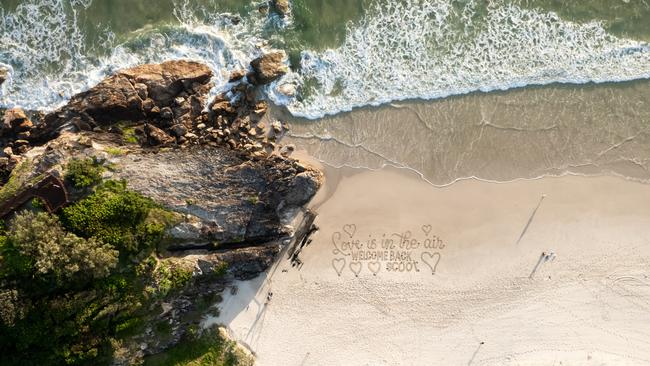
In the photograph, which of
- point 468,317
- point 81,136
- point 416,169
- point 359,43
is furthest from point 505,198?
point 81,136

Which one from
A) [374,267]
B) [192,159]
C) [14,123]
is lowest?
[14,123]

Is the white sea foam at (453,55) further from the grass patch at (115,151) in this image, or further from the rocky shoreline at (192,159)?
the grass patch at (115,151)

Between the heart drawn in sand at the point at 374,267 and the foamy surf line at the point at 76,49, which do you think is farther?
the foamy surf line at the point at 76,49

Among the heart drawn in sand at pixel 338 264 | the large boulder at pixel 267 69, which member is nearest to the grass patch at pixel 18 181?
the large boulder at pixel 267 69

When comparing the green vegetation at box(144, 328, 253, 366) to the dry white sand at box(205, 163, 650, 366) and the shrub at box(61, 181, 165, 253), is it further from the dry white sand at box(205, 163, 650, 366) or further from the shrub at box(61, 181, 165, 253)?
the shrub at box(61, 181, 165, 253)

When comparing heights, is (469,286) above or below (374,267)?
above

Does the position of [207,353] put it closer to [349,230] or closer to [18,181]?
[349,230]

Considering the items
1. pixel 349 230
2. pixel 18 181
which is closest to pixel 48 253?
pixel 18 181
